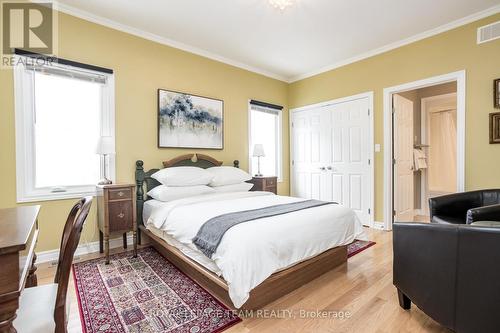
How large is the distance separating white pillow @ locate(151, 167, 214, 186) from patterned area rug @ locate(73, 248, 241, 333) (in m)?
0.99

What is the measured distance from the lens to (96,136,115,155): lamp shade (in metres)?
2.84

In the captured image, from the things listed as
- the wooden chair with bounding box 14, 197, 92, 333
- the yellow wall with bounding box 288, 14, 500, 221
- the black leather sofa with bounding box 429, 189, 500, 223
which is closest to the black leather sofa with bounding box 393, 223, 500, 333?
the black leather sofa with bounding box 429, 189, 500, 223

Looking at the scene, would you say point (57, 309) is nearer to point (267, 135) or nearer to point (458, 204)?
point (458, 204)

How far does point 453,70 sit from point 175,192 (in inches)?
152

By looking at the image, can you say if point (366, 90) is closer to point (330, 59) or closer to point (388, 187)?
point (330, 59)

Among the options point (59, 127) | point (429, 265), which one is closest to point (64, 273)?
point (429, 265)

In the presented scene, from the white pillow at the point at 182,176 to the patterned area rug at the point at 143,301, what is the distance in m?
0.99

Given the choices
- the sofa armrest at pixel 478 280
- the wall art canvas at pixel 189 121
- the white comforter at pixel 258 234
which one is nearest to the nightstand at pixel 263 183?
the wall art canvas at pixel 189 121

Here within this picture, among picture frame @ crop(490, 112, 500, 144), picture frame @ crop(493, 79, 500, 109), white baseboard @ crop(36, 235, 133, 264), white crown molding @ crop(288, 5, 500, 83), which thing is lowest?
white baseboard @ crop(36, 235, 133, 264)

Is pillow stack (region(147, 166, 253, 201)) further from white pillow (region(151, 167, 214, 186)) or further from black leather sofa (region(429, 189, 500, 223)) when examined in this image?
black leather sofa (region(429, 189, 500, 223))

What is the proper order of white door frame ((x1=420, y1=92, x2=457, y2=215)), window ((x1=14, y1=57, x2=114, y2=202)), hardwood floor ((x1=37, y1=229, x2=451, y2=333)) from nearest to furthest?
1. hardwood floor ((x1=37, y1=229, x2=451, y2=333))
2. window ((x1=14, y1=57, x2=114, y2=202))
3. white door frame ((x1=420, y1=92, x2=457, y2=215))

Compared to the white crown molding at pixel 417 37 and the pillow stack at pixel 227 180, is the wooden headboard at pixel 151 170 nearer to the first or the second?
the pillow stack at pixel 227 180

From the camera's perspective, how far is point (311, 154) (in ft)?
16.3

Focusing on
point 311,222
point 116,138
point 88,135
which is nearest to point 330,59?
point 311,222
